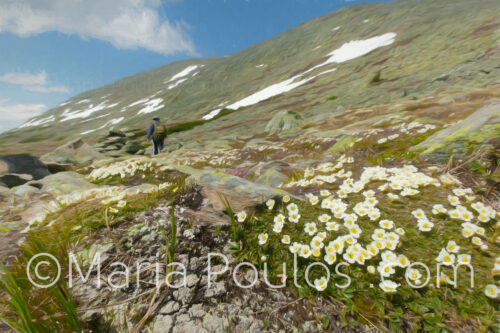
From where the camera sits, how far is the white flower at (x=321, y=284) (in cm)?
183

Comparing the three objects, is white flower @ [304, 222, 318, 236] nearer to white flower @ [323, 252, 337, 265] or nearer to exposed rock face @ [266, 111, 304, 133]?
white flower @ [323, 252, 337, 265]

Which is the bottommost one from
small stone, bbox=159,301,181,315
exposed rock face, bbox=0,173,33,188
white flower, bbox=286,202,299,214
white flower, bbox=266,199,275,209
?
white flower, bbox=286,202,299,214

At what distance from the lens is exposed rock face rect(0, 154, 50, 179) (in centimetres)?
989

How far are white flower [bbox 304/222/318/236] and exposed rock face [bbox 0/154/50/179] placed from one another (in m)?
13.4

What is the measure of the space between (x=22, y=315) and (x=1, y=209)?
2474 millimetres

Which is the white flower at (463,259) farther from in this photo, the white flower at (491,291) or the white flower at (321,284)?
the white flower at (321,284)

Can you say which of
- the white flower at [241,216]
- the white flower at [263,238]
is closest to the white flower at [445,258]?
the white flower at [263,238]

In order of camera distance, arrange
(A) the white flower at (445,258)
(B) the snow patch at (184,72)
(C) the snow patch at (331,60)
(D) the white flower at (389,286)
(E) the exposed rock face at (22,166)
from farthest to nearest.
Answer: (B) the snow patch at (184,72) → (C) the snow patch at (331,60) → (E) the exposed rock face at (22,166) → (A) the white flower at (445,258) → (D) the white flower at (389,286)

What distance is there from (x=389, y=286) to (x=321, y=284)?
54 centimetres

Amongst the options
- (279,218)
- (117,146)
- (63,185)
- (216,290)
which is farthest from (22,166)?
(117,146)

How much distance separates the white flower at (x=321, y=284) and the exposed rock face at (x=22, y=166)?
13.7 metres

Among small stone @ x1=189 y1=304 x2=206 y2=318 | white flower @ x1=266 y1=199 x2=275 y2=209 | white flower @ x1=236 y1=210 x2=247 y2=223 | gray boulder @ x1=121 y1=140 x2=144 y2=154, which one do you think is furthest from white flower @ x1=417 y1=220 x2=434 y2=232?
gray boulder @ x1=121 y1=140 x2=144 y2=154

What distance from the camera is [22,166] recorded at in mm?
10164

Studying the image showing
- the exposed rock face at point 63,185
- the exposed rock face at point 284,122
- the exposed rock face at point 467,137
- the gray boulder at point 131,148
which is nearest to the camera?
the exposed rock face at point 467,137
